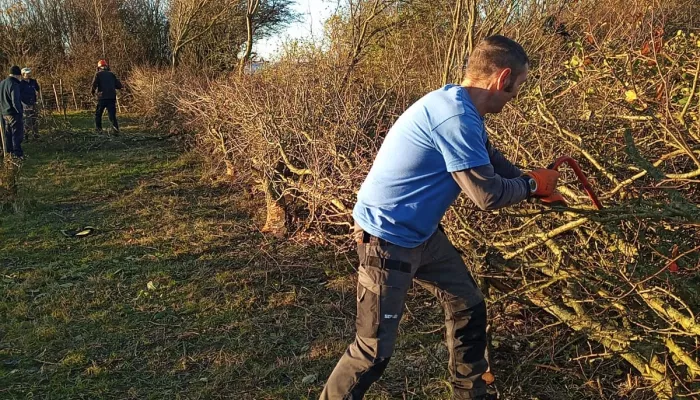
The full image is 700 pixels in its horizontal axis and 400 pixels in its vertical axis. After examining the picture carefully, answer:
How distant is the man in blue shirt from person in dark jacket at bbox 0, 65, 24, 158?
30.8 feet

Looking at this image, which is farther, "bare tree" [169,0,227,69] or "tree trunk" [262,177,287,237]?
"bare tree" [169,0,227,69]

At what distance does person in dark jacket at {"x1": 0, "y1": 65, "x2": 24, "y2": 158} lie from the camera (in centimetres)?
958

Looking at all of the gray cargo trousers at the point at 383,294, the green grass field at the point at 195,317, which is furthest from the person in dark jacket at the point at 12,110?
the gray cargo trousers at the point at 383,294

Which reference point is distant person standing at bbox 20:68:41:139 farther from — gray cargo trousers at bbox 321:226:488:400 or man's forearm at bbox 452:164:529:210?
man's forearm at bbox 452:164:529:210

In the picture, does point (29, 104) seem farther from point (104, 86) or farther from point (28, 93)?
point (104, 86)

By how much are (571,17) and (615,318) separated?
425 centimetres

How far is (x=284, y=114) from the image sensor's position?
5.73m

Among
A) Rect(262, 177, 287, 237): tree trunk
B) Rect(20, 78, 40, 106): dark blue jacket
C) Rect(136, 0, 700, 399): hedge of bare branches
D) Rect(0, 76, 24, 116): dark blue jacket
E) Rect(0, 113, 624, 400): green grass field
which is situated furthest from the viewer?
Rect(20, 78, 40, 106): dark blue jacket

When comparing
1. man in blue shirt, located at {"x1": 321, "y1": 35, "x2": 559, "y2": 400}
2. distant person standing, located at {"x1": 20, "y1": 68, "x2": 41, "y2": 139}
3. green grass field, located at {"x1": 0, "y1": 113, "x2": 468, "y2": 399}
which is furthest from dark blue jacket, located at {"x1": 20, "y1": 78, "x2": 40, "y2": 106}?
man in blue shirt, located at {"x1": 321, "y1": 35, "x2": 559, "y2": 400}

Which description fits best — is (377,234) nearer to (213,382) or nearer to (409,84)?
(213,382)

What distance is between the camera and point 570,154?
10.9 feet

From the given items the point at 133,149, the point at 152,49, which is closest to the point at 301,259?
the point at 133,149

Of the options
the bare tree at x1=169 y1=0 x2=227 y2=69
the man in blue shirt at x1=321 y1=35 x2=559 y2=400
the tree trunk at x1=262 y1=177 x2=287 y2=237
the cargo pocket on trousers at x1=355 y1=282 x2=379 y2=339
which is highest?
the bare tree at x1=169 y1=0 x2=227 y2=69

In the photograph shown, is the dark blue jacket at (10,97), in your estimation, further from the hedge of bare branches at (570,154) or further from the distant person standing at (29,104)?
the hedge of bare branches at (570,154)
